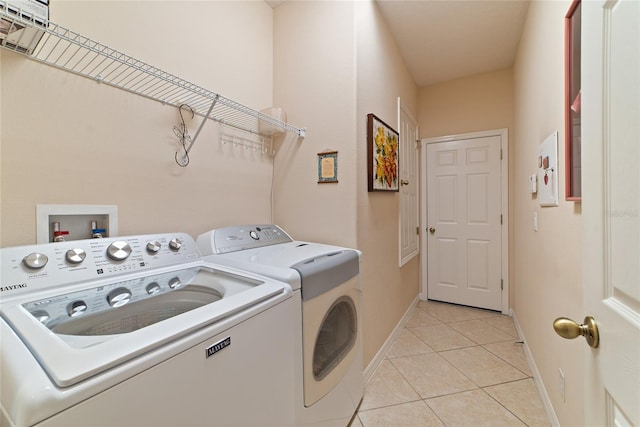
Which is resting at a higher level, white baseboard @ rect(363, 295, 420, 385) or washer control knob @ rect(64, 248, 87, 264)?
washer control knob @ rect(64, 248, 87, 264)

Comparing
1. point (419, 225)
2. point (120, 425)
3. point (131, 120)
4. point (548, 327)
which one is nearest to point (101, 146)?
point (131, 120)

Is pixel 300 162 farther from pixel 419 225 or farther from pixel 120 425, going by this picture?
pixel 419 225

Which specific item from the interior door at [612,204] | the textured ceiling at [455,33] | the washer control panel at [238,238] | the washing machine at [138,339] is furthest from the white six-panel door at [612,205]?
the textured ceiling at [455,33]

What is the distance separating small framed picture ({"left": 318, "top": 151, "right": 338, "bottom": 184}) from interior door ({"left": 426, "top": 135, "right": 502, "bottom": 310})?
81.6 inches

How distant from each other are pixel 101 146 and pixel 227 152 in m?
0.67

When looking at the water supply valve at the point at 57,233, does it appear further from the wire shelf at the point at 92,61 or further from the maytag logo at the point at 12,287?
the wire shelf at the point at 92,61

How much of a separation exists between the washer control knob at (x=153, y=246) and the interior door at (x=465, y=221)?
3.08 m

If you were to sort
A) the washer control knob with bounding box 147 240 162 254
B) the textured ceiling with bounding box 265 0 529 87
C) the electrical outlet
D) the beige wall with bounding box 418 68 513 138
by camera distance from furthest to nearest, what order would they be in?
1. the beige wall with bounding box 418 68 513 138
2. the textured ceiling with bounding box 265 0 529 87
3. the electrical outlet
4. the washer control knob with bounding box 147 240 162 254

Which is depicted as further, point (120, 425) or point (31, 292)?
point (31, 292)

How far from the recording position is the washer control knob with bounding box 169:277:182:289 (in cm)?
102

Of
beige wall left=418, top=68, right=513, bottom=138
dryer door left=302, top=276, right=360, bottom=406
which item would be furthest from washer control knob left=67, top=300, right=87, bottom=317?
beige wall left=418, top=68, right=513, bottom=138

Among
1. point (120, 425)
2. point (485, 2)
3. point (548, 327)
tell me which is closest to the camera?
point (120, 425)

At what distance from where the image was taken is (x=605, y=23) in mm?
577

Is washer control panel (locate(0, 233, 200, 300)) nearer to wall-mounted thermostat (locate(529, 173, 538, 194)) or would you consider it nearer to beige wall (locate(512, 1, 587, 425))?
beige wall (locate(512, 1, 587, 425))
